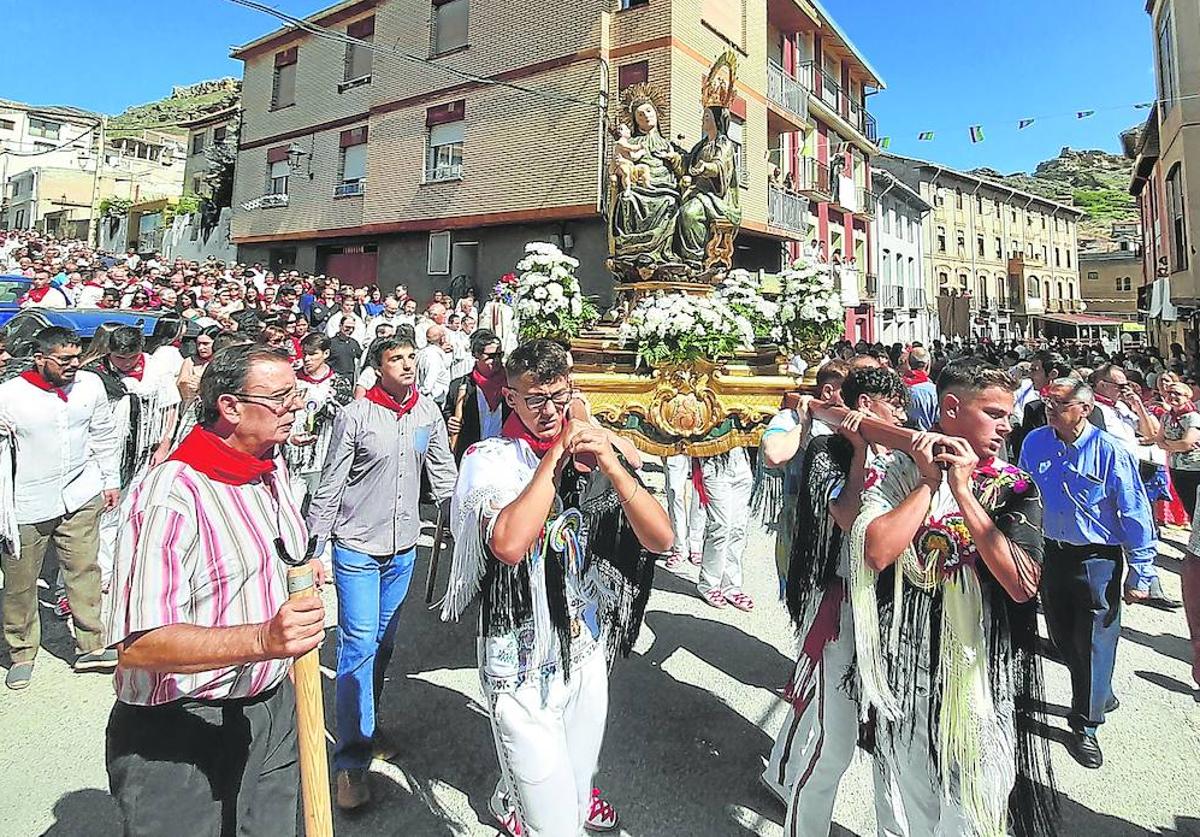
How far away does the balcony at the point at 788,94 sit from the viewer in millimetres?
18609

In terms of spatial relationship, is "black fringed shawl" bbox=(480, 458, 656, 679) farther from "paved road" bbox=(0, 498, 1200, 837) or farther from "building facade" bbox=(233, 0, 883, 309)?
"building facade" bbox=(233, 0, 883, 309)

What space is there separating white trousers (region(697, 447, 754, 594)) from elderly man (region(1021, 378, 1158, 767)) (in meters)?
2.05

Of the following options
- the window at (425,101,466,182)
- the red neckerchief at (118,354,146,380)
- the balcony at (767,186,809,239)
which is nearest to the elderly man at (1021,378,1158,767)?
the red neckerchief at (118,354,146,380)

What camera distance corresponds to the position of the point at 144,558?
1.77 meters

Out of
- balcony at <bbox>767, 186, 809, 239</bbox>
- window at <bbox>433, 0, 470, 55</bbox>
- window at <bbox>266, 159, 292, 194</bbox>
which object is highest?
window at <bbox>433, 0, 470, 55</bbox>

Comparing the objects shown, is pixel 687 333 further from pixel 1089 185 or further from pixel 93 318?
pixel 1089 185

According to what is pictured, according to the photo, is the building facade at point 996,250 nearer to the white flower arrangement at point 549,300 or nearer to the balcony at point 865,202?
the balcony at point 865,202

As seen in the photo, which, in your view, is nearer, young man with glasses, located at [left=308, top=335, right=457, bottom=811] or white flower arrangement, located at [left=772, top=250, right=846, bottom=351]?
young man with glasses, located at [left=308, top=335, right=457, bottom=811]

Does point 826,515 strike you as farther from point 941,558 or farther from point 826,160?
point 826,160

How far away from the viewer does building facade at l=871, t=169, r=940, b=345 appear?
1141 inches

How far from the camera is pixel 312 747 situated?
6.35ft

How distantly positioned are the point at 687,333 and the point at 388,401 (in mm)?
2425

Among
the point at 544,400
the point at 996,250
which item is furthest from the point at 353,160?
the point at 996,250

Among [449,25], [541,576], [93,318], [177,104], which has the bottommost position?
[541,576]
